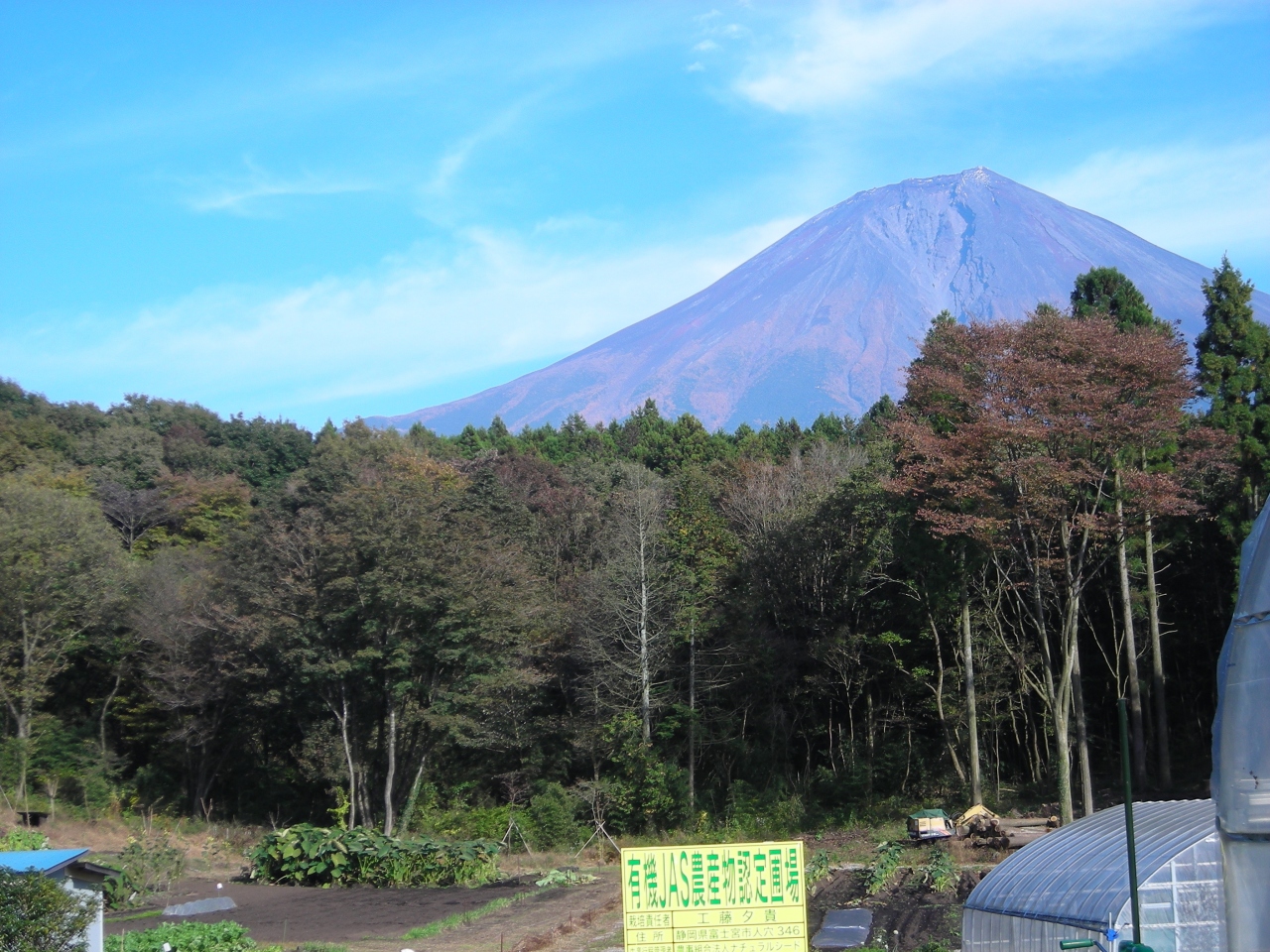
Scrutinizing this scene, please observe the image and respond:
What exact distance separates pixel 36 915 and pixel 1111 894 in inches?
435

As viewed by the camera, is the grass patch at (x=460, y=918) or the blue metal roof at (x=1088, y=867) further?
the grass patch at (x=460, y=918)

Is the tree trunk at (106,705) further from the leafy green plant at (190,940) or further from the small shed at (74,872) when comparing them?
the small shed at (74,872)

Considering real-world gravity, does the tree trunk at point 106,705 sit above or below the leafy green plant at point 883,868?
above

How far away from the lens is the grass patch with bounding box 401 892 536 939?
18109 mm

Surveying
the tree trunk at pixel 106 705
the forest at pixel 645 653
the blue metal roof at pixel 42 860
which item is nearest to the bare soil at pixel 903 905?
the forest at pixel 645 653

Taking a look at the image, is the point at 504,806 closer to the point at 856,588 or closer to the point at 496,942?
the point at 856,588

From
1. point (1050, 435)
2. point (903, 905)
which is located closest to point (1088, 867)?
point (903, 905)

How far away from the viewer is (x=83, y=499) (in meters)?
36.7

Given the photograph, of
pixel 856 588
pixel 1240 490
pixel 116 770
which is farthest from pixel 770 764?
pixel 116 770

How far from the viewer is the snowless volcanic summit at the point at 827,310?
150000 millimetres

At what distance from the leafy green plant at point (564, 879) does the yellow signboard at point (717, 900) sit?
16234 mm

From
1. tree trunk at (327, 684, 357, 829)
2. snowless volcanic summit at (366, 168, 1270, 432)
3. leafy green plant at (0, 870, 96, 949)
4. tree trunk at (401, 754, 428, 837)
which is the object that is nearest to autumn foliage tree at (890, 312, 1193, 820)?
tree trunk at (401, 754, 428, 837)

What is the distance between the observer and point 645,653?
30328mm

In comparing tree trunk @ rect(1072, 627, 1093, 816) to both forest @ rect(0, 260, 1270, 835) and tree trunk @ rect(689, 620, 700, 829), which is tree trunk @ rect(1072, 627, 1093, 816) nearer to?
forest @ rect(0, 260, 1270, 835)
